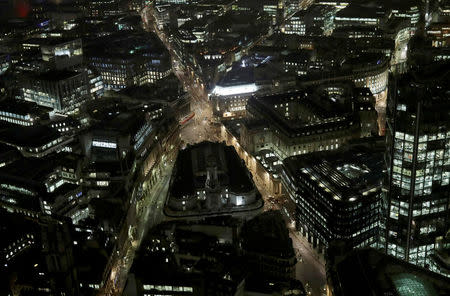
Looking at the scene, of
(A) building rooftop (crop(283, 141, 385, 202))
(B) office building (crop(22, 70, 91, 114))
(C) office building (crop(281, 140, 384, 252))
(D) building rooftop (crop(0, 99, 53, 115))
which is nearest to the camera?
(C) office building (crop(281, 140, 384, 252))

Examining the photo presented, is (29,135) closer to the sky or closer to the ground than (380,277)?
closer to the sky

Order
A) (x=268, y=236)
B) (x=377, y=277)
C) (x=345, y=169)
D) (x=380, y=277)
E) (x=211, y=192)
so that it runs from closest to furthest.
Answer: (x=377, y=277)
(x=380, y=277)
(x=268, y=236)
(x=345, y=169)
(x=211, y=192)

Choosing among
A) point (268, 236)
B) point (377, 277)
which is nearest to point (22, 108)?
point (268, 236)

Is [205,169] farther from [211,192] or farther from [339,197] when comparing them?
[339,197]

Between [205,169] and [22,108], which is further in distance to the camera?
[22,108]

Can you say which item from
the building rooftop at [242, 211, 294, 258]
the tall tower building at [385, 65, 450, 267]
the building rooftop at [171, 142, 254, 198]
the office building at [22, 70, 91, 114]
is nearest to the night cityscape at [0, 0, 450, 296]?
the tall tower building at [385, 65, 450, 267]

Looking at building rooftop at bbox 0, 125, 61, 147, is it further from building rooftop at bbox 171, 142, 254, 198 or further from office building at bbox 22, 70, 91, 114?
building rooftop at bbox 171, 142, 254, 198

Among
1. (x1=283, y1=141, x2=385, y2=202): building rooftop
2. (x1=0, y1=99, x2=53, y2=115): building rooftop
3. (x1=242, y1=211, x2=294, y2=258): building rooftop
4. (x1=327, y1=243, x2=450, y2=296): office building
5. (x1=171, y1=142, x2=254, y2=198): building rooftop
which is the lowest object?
(x1=242, y1=211, x2=294, y2=258): building rooftop

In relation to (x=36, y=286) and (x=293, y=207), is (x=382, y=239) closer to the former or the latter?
(x=293, y=207)
